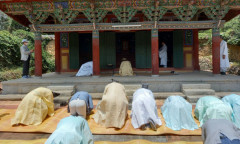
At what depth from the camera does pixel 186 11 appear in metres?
8.28

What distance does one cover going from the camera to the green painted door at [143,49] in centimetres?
1095

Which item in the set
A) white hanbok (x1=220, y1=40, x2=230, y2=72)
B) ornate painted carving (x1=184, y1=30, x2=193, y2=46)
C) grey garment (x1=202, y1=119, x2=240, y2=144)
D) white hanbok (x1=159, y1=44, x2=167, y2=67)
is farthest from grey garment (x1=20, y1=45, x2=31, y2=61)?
white hanbok (x1=220, y1=40, x2=230, y2=72)

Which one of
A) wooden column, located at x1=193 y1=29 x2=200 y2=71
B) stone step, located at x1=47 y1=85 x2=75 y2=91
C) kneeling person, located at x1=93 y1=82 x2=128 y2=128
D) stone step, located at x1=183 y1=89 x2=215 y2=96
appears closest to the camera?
kneeling person, located at x1=93 y1=82 x2=128 y2=128

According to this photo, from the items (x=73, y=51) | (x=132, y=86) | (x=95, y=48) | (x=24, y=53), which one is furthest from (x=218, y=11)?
(x=24, y=53)

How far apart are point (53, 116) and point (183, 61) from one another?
8.24 metres

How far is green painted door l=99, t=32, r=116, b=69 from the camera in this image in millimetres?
11023

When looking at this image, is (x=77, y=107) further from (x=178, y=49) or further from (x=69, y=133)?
(x=178, y=49)

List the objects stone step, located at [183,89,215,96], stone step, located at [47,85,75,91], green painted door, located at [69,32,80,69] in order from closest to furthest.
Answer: stone step, located at [183,89,215,96] → stone step, located at [47,85,75,91] → green painted door, located at [69,32,80,69]

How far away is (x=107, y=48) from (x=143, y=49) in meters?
2.19

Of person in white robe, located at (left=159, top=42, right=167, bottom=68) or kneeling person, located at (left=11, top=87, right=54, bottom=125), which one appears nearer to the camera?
kneeling person, located at (left=11, top=87, right=54, bottom=125)

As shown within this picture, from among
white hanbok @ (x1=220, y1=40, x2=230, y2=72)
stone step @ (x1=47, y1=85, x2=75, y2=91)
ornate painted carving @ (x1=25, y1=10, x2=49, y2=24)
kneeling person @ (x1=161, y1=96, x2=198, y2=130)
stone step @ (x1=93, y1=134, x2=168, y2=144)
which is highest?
ornate painted carving @ (x1=25, y1=10, x2=49, y2=24)

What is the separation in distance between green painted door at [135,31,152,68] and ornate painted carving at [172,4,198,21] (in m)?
2.78

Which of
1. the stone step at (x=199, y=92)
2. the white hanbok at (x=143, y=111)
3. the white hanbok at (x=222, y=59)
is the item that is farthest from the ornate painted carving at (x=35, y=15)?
the white hanbok at (x=222, y=59)

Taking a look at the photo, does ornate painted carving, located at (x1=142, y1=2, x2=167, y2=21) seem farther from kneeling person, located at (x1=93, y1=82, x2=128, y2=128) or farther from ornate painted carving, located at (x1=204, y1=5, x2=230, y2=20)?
kneeling person, located at (x1=93, y1=82, x2=128, y2=128)
